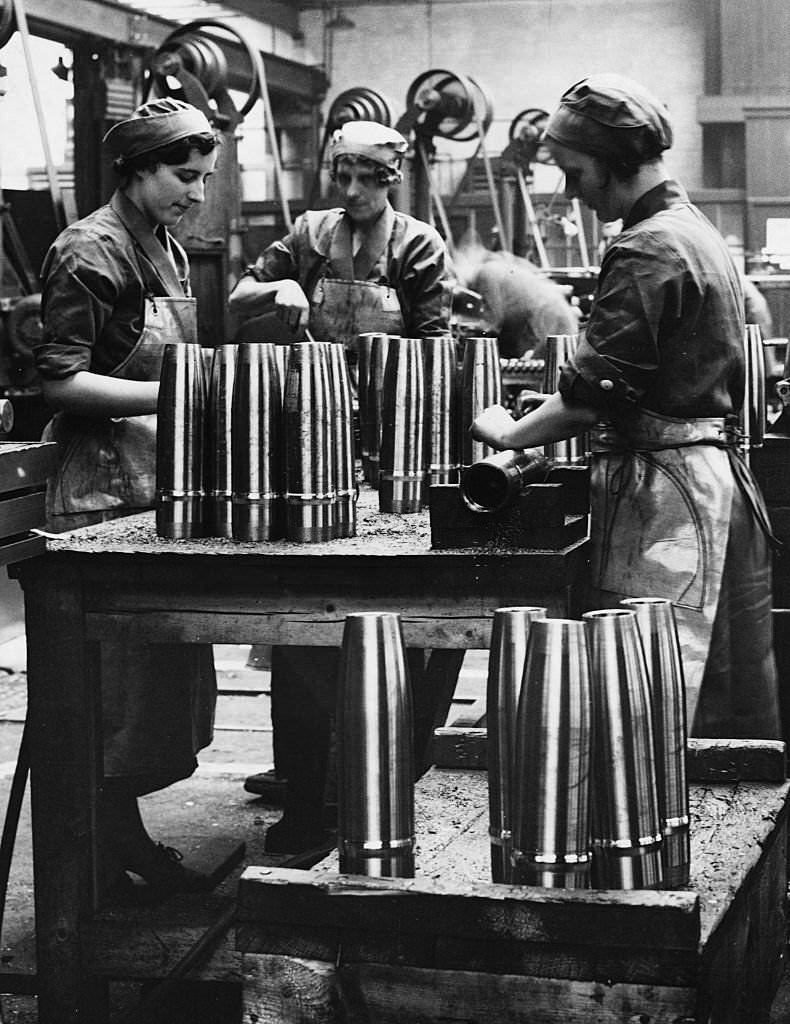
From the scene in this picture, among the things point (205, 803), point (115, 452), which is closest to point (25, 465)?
point (115, 452)

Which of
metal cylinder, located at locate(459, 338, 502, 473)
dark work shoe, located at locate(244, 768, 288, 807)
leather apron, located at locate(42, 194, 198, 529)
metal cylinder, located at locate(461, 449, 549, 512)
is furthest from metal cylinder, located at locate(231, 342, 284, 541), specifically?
dark work shoe, located at locate(244, 768, 288, 807)

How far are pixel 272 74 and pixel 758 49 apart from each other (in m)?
4.52

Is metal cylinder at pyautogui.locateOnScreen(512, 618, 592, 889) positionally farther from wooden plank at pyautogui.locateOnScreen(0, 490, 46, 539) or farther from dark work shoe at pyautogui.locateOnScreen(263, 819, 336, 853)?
dark work shoe at pyautogui.locateOnScreen(263, 819, 336, 853)

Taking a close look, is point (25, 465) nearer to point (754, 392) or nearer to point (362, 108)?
point (754, 392)

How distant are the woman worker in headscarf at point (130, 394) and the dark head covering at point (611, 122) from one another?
90cm

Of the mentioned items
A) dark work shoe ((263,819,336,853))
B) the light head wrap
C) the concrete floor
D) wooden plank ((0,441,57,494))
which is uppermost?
the light head wrap

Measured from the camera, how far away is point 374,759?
1617 mm

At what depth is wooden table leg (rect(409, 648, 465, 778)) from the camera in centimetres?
345

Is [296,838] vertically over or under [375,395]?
under

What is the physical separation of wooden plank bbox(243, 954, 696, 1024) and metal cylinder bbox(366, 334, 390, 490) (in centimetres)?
158

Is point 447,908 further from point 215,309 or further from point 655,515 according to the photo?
point 215,309

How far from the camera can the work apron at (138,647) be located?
2.69m

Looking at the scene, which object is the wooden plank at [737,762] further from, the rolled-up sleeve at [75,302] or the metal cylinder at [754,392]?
the rolled-up sleeve at [75,302]

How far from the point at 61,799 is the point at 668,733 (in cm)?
120
